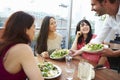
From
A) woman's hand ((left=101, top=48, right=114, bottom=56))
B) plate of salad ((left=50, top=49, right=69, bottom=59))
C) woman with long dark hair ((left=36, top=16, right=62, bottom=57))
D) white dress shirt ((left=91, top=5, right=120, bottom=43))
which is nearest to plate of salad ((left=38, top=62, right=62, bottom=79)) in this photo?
plate of salad ((left=50, top=49, right=69, bottom=59))

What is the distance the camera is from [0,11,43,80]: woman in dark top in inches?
55.3

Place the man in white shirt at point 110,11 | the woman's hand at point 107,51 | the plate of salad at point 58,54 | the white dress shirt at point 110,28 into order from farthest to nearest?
the plate of salad at point 58,54, the white dress shirt at point 110,28, the woman's hand at point 107,51, the man in white shirt at point 110,11

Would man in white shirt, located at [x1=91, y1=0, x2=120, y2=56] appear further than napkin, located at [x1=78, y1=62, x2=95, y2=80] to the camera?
Yes

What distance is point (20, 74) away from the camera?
1.46 m

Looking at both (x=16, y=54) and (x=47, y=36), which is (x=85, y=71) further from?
(x=47, y=36)

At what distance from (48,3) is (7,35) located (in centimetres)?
306

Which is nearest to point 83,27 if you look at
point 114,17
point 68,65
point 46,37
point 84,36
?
point 84,36

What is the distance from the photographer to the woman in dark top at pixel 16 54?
4.61ft

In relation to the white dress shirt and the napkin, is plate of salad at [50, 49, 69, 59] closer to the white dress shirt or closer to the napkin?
the white dress shirt

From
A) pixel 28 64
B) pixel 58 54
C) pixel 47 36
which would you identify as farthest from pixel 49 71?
pixel 47 36

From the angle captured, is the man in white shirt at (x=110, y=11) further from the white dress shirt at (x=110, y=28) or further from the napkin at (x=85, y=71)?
the napkin at (x=85, y=71)

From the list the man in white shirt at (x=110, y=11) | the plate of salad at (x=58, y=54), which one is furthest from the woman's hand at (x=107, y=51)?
the plate of salad at (x=58, y=54)

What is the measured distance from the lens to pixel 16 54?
1399 millimetres

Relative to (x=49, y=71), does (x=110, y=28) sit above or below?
above
